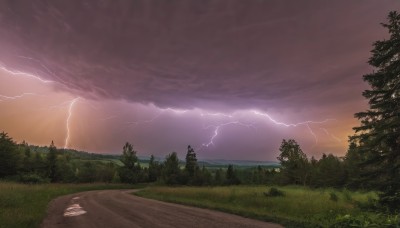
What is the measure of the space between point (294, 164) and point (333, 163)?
8792mm

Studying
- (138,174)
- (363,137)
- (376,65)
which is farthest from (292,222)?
(138,174)

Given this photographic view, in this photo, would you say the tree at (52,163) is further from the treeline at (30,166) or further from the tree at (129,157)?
the tree at (129,157)

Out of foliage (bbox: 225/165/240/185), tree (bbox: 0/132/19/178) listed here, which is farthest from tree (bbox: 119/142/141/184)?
foliage (bbox: 225/165/240/185)

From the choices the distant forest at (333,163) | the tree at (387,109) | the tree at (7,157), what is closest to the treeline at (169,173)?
the distant forest at (333,163)

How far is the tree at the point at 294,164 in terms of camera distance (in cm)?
6681

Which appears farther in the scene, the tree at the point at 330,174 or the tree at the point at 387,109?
the tree at the point at 330,174

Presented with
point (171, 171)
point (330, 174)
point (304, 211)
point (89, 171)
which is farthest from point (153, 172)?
point (304, 211)

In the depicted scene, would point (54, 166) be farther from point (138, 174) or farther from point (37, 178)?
point (138, 174)

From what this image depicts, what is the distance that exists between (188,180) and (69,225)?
66.9 meters

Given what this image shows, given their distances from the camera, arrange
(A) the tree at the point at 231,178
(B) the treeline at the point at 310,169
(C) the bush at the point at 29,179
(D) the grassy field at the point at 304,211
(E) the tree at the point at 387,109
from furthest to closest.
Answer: (A) the tree at the point at 231,178, (B) the treeline at the point at 310,169, (C) the bush at the point at 29,179, (E) the tree at the point at 387,109, (D) the grassy field at the point at 304,211

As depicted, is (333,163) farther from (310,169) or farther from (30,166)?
(30,166)

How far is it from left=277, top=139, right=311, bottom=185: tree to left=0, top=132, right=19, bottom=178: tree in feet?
178

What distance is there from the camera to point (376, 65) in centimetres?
1692

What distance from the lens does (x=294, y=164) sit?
6875cm
